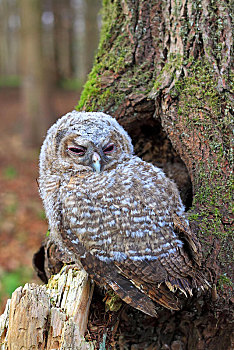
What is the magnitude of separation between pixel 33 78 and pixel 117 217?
9310mm

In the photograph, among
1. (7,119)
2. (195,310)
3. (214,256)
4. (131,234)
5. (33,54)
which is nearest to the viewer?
(131,234)

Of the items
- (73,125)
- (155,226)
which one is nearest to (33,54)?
(73,125)

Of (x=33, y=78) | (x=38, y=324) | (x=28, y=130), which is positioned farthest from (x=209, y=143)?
(x=28, y=130)

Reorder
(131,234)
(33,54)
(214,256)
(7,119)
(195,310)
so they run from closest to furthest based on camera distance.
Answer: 1. (131,234)
2. (214,256)
3. (195,310)
4. (33,54)
5. (7,119)

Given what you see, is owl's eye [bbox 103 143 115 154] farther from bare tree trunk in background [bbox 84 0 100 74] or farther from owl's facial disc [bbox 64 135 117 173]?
bare tree trunk in background [bbox 84 0 100 74]

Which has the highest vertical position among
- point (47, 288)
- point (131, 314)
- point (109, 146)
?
point (109, 146)

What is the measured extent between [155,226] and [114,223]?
30 centimetres

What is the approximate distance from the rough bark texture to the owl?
249mm

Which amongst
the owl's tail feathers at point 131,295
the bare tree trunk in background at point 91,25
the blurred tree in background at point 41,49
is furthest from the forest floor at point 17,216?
the bare tree trunk in background at point 91,25

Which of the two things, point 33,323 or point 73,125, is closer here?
point 33,323

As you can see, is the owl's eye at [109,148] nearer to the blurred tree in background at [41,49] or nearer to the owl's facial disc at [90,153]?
the owl's facial disc at [90,153]

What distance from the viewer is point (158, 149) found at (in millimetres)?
3893

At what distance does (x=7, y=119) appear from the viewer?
17.0 metres

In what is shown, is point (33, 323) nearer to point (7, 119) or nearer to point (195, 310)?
point (195, 310)
